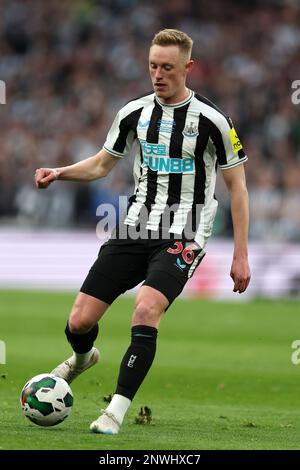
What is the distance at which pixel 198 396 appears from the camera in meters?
9.17

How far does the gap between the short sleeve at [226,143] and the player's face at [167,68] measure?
35 cm

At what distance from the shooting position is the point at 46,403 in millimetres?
6684

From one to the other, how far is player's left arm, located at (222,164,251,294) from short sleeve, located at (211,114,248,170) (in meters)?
0.05

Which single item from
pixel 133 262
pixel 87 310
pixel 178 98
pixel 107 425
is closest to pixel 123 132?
pixel 178 98

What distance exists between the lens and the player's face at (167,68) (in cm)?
689

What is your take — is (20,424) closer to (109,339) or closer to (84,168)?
(84,168)

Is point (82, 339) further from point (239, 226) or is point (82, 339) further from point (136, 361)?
point (239, 226)

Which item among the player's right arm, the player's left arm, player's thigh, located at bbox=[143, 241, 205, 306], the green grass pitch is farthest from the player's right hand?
the green grass pitch

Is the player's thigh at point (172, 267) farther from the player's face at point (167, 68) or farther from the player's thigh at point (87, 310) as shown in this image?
the player's face at point (167, 68)

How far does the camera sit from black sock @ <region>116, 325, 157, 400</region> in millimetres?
6594

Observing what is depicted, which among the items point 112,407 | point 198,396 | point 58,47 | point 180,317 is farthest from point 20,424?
point 58,47

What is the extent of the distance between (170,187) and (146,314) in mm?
907

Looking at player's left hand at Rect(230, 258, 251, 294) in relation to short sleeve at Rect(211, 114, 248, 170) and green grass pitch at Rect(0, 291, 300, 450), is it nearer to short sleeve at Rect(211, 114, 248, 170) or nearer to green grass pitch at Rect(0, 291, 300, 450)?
short sleeve at Rect(211, 114, 248, 170)

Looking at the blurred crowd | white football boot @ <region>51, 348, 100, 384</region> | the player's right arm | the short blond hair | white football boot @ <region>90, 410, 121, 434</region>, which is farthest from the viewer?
the blurred crowd
